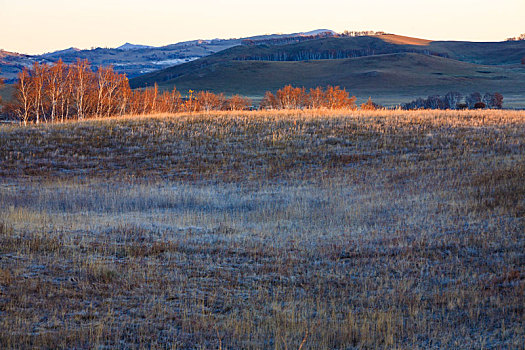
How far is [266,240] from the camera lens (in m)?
9.91

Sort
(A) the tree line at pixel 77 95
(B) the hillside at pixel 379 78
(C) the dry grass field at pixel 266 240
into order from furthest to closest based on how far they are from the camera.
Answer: (B) the hillside at pixel 379 78 → (A) the tree line at pixel 77 95 → (C) the dry grass field at pixel 266 240

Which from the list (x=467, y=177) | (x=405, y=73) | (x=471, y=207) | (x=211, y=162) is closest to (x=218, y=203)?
(x=211, y=162)

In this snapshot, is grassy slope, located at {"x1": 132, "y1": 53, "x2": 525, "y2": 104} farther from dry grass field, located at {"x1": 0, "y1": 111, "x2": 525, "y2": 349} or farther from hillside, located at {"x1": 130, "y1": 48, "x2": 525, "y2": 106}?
dry grass field, located at {"x1": 0, "y1": 111, "x2": 525, "y2": 349}

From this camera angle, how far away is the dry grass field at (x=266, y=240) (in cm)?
581

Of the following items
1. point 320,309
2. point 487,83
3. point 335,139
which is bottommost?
point 320,309

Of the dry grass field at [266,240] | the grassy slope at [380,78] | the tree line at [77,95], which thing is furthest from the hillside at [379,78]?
the dry grass field at [266,240]

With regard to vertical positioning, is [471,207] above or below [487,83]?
below

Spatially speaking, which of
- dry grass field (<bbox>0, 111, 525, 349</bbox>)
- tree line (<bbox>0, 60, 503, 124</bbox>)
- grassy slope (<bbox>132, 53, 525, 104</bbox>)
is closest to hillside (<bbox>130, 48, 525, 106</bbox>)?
grassy slope (<bbox>132, 53, 525, 104</bbox>)

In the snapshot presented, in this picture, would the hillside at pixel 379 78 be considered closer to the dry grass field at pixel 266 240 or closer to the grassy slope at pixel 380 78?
the grassy slope at pixel 380 78

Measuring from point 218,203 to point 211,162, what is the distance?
5399mm

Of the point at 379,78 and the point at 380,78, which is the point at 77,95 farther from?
the point at 380,78

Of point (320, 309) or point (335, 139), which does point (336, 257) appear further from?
point (335, 139)

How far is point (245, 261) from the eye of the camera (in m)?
8.46

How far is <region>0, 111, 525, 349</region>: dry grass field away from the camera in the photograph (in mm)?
5809
